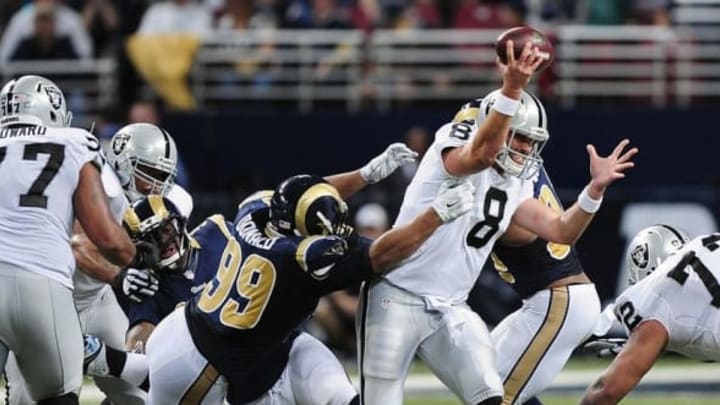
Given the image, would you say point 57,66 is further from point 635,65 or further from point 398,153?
point 398,153

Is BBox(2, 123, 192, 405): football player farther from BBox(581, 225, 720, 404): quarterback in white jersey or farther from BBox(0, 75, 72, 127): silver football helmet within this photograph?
BBox(581, 225, 720, 404): quarterback in white jersey

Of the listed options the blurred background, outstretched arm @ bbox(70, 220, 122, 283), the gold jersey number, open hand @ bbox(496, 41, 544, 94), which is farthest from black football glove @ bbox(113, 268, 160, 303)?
the blurred background

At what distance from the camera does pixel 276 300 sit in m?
7.50

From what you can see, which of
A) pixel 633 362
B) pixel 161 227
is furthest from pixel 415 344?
pixel 161 227

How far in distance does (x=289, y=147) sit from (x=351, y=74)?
30.2 inches

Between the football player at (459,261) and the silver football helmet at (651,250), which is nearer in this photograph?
the football player at (459,261)

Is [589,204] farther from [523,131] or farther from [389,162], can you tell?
[389,162]

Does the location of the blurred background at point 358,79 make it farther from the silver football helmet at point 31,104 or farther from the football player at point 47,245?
the football player at point 47,245

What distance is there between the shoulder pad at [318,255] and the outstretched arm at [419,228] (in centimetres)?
23

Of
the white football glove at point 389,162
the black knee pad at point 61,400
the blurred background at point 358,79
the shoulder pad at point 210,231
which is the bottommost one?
the blurred background at point 358,79

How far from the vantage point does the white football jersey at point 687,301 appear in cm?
763

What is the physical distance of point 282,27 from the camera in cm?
1534

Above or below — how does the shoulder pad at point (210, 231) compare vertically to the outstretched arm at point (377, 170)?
below

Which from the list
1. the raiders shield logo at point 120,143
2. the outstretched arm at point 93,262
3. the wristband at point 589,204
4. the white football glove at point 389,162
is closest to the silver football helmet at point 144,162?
the raiders shield logo at point 120,143
